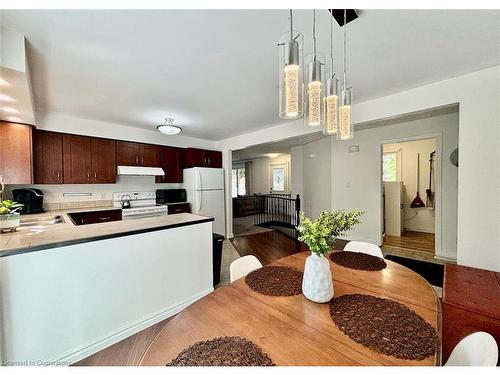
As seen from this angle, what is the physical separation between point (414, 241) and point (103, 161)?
21.3ft

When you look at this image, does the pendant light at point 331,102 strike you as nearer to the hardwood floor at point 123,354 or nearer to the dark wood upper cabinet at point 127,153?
the hardwood floor at point 123,354

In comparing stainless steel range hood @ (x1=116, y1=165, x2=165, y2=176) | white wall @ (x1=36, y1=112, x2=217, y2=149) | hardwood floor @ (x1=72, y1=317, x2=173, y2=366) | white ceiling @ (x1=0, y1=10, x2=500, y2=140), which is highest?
white ceiling @ (x1=0, y1=10, x2=500, y2=140)

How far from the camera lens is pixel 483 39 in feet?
5.49

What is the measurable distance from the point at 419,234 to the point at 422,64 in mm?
4677

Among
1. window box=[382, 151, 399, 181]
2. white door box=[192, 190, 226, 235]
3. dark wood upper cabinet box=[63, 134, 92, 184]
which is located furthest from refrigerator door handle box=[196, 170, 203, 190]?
window box=[382, 151, 399, 181]

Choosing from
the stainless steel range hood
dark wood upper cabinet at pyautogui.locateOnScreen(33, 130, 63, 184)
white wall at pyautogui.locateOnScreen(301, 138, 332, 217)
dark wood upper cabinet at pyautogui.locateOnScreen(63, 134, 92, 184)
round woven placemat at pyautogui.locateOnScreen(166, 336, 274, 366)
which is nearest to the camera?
round woven placemat at pyautogui.locateOnScreen(166, 336, 274, 366)

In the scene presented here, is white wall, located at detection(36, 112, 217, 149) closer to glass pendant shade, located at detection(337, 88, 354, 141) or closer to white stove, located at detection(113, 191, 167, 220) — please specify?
white stove, located at detection(113, 191, 167, 220)

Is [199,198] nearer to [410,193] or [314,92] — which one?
[314,92]

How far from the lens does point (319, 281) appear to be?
1071 mm

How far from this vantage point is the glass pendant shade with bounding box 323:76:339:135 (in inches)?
58.8

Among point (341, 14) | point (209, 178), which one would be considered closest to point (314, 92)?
point (341, 14)
